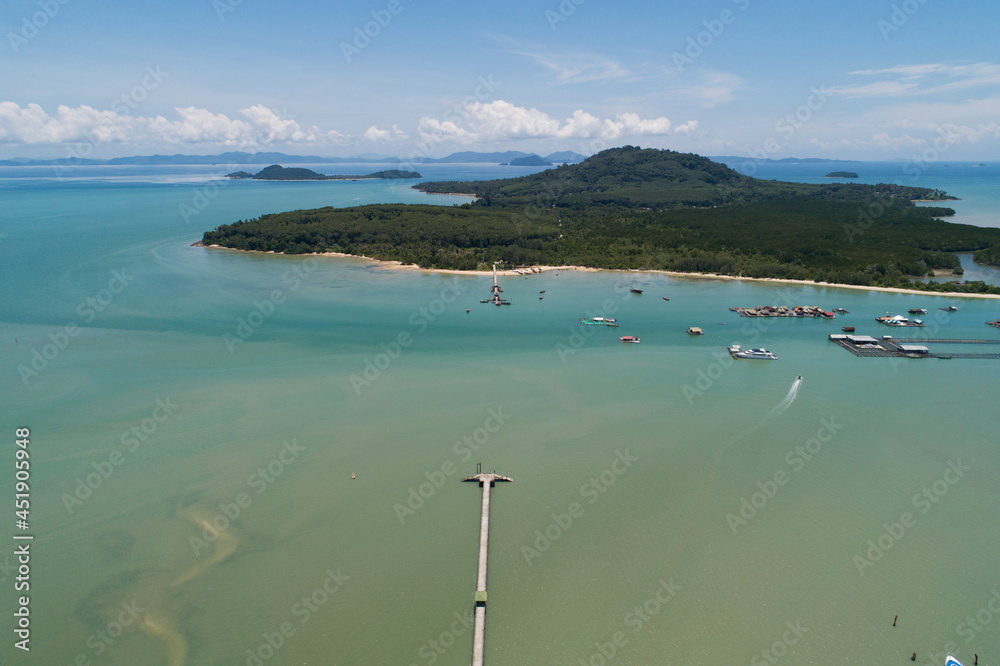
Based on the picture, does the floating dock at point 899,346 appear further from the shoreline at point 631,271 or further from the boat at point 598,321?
the boat at point 598,321

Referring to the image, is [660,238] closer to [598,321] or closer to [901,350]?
[598,321]

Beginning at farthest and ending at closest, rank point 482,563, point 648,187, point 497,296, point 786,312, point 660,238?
point 648,187, point 660,238, point 497,296, point 786,312, point 482,563

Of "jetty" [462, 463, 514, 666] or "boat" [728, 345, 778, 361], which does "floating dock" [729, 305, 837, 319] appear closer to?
"boat" [728, 345, 778, 361]

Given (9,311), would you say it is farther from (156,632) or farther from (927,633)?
(927,633)

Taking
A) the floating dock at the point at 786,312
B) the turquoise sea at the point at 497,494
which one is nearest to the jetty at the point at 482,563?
the turquoise sea at the point at 497,494

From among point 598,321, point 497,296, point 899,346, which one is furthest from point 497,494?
point 899,346

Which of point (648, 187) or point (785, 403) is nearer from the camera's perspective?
A: point (785, 403)

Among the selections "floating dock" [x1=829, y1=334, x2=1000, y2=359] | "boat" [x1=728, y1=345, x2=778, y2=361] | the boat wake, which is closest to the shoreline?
"floating dock" [x1=829, y1=334, x2=1000, y2=359]
